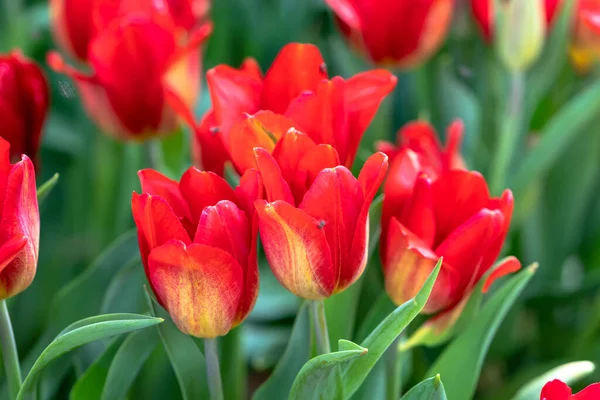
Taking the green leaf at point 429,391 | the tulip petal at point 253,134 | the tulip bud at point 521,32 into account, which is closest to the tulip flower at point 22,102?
the tulip petal at point 253,134

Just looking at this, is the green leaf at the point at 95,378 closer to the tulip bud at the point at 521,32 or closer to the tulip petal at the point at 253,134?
the tulip petal at the point at 253,134

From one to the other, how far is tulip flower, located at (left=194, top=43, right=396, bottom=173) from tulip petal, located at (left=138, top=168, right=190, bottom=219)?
4 cm

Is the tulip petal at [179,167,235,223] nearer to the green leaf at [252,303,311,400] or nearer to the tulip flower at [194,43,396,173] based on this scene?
the tulip flower at [194,43,396,173]

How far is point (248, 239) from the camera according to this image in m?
0.39

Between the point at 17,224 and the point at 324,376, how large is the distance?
16 centimetres

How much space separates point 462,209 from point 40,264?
0.62 meters

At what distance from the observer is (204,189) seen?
398 mm

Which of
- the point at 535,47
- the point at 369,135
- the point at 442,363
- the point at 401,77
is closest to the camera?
the point at 442,363

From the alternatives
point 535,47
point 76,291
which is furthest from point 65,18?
point 535,47

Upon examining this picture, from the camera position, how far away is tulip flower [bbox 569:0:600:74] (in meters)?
0.78

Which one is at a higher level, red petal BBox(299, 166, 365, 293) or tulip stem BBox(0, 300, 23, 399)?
red petal BBox(299, 166, 365, 293)

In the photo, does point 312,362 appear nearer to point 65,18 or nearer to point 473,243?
point 473,243

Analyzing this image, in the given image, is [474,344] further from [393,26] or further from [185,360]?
[393,26]

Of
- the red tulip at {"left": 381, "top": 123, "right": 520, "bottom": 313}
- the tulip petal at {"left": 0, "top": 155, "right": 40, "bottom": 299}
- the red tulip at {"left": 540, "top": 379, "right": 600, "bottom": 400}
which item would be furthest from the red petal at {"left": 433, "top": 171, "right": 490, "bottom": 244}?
the tulip petal at {"left": 0, "top": 155, "right": 40, "bottom": 299}
